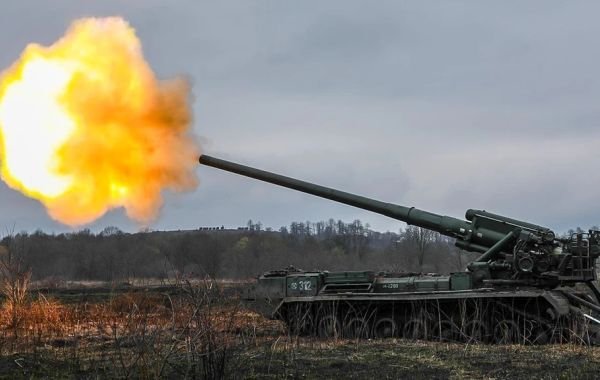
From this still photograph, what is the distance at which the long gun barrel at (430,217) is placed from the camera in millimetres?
17938

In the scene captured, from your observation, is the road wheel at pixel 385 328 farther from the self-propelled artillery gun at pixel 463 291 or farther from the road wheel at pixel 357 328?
the road wheel at pixel 357 328

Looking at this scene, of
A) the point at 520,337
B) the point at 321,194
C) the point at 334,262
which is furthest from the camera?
the point at 334,262

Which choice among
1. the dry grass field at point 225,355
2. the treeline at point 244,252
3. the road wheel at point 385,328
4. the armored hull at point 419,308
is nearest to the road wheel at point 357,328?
the armored hull at point 419,308

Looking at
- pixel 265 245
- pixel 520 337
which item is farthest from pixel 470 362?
pixel 265 245

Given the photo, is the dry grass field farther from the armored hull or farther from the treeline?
the treeline

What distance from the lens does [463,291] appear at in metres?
17.4

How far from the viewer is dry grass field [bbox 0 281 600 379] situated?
912 centimetres

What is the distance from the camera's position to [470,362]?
12609mm

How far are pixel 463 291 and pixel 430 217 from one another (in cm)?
243

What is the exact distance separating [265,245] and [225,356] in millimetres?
83059

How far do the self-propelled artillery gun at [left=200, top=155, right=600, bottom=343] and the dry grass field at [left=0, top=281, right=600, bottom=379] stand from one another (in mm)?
1464

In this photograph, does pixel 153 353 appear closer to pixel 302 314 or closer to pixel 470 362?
pixel 470 362

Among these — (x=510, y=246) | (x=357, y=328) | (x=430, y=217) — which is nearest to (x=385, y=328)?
(x=357, y=328)

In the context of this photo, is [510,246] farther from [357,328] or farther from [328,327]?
[328,327]
